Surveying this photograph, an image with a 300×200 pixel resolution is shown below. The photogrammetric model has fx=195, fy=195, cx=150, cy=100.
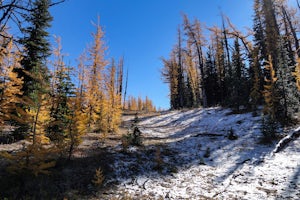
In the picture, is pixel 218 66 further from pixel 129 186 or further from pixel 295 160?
pixel 129 186

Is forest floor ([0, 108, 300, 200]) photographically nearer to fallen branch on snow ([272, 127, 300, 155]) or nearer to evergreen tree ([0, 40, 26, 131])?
fallen branch on snow ([272, 127, 300, 155])

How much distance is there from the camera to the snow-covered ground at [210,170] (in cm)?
725

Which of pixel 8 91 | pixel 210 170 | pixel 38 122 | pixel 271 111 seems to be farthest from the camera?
pixel 271 111

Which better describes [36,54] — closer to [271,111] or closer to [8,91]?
[8,91]

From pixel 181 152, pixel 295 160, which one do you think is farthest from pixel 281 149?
pixel 181 152

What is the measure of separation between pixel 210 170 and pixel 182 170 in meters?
1.33

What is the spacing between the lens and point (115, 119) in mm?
16422

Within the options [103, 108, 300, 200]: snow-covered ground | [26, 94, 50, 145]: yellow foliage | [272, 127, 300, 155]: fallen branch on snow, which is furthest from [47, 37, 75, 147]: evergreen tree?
[272, 127, 300, 155]: fallen branch on snow

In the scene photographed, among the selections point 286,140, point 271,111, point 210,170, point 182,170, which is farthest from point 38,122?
point 271,111

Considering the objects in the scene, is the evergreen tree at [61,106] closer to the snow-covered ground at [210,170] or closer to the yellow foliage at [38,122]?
the yellow foliage at [38,122]

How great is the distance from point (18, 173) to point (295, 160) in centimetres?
1158

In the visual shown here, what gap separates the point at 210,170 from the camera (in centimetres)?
929

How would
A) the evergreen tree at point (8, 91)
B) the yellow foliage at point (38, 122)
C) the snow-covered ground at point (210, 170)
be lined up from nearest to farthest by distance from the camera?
the snow-covered ground at point (210, 170) < the yellow foliage at point (38, 122) < the evergreen tree at point (8, 91)

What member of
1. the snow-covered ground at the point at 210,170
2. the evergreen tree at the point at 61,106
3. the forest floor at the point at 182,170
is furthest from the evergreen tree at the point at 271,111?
the evergreen tree at the point at 61,106
